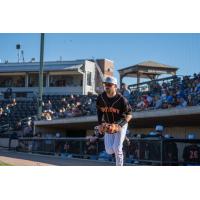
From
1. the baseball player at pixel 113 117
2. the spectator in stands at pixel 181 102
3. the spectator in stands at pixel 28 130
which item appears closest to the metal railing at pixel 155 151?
the spectator in stands at pixel 181 102

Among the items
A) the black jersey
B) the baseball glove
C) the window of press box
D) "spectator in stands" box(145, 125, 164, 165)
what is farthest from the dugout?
the window of press box

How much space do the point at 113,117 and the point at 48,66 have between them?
1402 inches

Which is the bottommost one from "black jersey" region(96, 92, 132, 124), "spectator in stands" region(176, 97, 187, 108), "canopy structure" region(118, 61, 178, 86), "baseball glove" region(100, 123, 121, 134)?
"baseball glove" region(100, 123, 121, 134)

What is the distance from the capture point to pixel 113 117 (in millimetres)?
9188

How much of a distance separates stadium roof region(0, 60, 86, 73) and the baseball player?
112ft

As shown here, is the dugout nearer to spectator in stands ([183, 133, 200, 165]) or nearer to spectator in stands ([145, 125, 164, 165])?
spectator in stands ([183, 133, 200, 165])

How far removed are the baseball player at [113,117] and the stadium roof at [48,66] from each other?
34114 millimetres

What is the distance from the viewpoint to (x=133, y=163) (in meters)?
14.0

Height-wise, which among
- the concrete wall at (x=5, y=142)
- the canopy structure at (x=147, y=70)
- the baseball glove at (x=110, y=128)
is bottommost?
the concrete wall at (x=5, y=142)

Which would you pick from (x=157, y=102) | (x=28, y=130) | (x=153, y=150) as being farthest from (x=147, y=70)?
(x=153, y=150)

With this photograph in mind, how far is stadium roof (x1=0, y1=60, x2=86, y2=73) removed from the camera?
4334 cm

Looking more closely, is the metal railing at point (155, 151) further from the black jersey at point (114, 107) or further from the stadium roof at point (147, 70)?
the stadium roof at point (147, 70)

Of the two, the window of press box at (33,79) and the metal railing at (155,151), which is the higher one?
the window of press box at (33,79)

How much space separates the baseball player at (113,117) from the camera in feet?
29.3
